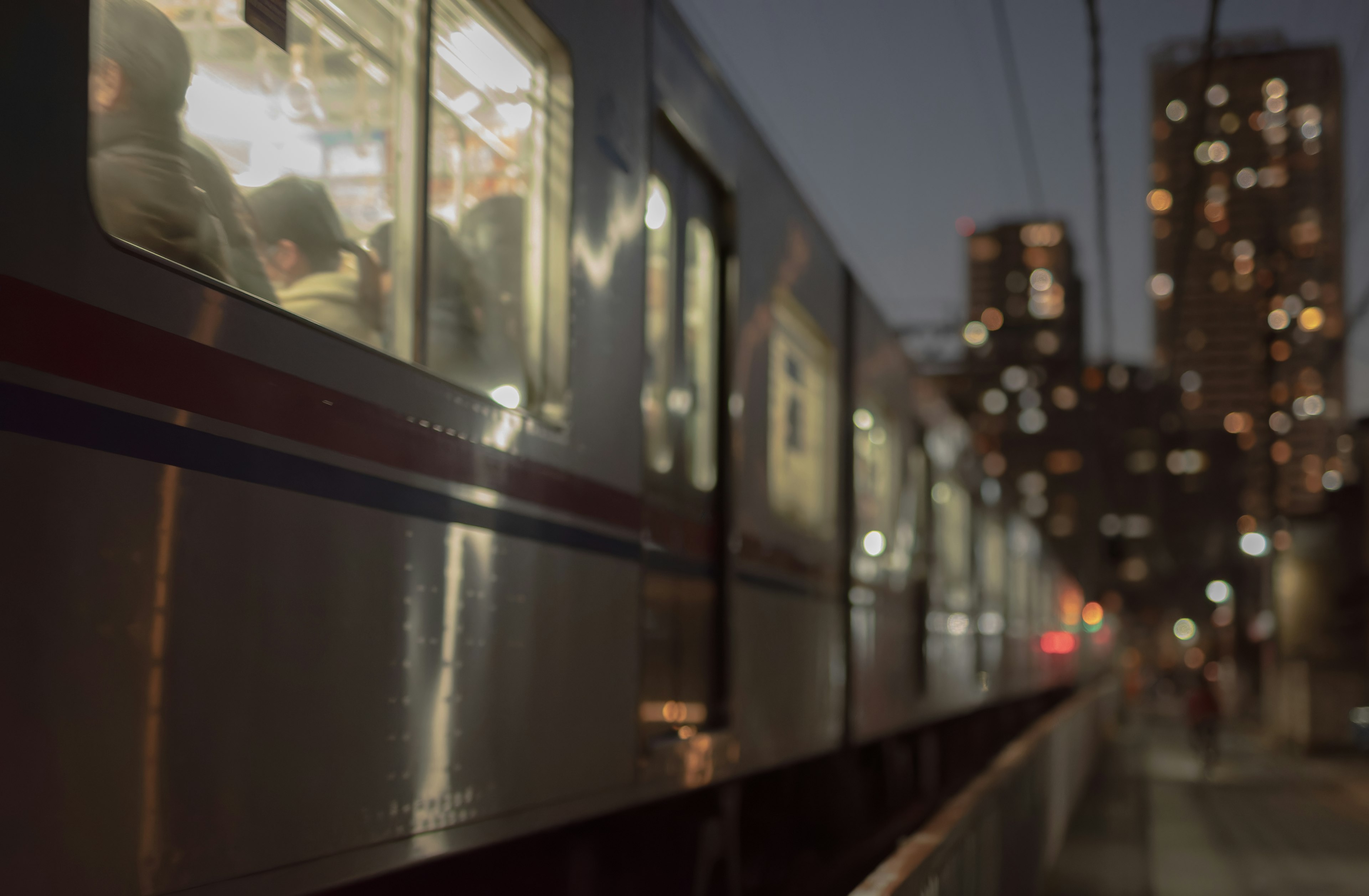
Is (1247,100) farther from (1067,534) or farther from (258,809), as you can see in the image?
(1067,534)

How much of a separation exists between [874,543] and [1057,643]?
13730 mm

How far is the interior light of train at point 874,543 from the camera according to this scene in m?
7.89

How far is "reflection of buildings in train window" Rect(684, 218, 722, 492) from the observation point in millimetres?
5176

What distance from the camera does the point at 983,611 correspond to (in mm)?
12641

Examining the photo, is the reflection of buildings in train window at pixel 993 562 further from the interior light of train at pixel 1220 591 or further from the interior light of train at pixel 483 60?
the interior light of train at pixel 1220 591

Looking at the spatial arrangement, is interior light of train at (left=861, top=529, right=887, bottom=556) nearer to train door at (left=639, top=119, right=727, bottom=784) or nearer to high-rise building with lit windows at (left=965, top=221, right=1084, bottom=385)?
train door at (left=639, top=119, right=727, bottom=784)

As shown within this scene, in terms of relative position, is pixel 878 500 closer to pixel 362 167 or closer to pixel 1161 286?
pixel 362 167

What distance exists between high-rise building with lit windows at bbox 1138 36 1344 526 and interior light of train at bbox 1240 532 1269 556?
A: 938 mm

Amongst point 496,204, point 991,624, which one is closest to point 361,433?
point 496,204

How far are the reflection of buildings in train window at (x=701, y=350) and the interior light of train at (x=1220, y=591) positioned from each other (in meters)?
60.2

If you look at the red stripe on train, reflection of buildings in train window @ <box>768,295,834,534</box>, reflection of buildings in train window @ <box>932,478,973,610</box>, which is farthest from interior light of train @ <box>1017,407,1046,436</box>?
the red stripe on train

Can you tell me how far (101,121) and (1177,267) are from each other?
13.6 metres

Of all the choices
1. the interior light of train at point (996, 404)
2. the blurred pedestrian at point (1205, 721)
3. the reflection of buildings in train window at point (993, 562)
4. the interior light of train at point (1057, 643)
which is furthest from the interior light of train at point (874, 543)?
the interior light of train at point (996, 404)

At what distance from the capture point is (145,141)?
248 centimetres
